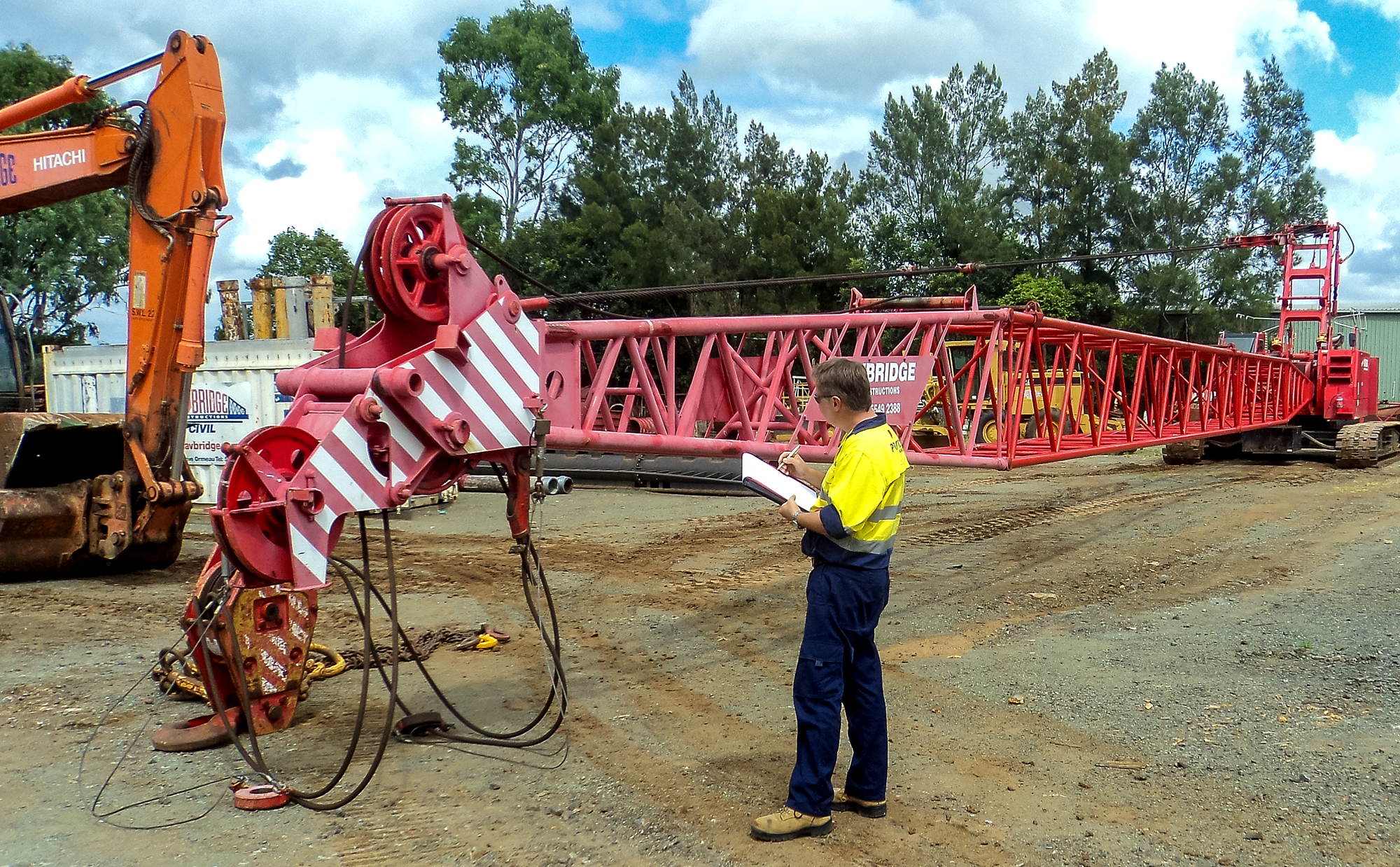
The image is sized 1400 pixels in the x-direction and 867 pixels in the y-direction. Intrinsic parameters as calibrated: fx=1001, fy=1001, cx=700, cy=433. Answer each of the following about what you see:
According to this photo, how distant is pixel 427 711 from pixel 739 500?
→ 1010 centimetres

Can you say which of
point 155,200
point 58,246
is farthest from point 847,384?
point 58,246

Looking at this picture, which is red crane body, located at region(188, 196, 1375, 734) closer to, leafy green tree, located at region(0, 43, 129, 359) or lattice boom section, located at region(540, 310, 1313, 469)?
lattice boom section, located at region(540, 310, 1313, 469)

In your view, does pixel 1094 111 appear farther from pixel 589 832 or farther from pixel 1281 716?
pixel 589 832

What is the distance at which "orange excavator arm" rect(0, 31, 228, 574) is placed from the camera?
7.97 metres

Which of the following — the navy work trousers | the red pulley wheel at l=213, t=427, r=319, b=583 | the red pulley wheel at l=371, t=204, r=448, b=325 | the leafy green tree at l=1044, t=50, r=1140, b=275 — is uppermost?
the leafy green tree at l=1044, t=50, r=1140, b=275

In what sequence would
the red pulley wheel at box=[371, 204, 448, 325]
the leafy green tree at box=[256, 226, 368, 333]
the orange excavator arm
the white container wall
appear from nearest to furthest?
the red pulley wheel at box=[371, 204, 448, 325] < the orange excavator arm < the white container wall < the leafy green tree at box=[256, 226, 368, 333]

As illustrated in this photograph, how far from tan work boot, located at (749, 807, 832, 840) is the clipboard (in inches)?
48.4

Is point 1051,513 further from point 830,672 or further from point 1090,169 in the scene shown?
point 1090,169

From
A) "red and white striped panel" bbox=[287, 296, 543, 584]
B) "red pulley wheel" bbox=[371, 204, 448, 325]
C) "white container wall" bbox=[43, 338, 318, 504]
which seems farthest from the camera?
"white container wall" bbox=[43, 338, 318, 504]

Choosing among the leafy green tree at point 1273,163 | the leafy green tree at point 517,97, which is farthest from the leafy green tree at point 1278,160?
the leafy green tree at point 517,97

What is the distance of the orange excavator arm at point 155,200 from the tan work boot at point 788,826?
6.42 m

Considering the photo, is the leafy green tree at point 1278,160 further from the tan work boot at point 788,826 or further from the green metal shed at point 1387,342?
the tan work boot at point 788,826

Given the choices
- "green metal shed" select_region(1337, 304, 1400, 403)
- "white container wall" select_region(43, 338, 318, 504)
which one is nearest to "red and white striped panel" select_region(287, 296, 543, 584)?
"white container wall" select_region(43, 338, 318, 504)

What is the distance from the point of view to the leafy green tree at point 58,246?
28.2m
